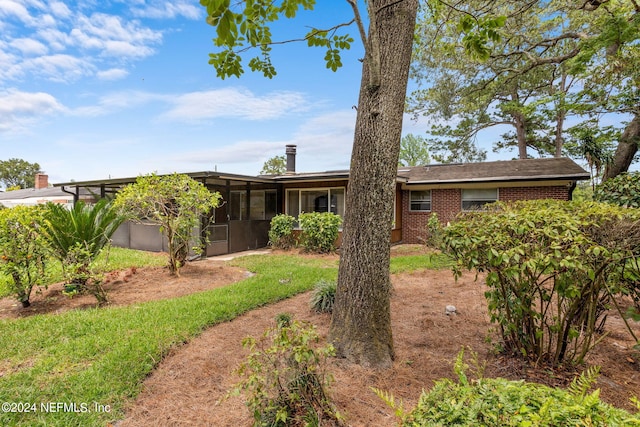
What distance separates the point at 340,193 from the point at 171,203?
646 cm

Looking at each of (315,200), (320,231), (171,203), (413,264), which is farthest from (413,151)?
(171,203)

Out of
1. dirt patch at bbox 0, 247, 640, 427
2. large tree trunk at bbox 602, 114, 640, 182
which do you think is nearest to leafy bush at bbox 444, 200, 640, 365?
dirt patch at bbox 0, 247, 640, 427

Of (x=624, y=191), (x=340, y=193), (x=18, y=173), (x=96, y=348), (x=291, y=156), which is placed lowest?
(x=96, y=348)

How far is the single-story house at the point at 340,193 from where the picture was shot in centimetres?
1111

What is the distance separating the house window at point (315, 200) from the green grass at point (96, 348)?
6.71 meters

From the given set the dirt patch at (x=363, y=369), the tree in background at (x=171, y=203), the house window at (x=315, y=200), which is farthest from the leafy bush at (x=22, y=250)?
the house window at (x=315, y=200)

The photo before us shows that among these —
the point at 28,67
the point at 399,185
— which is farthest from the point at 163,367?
the point at 399,185

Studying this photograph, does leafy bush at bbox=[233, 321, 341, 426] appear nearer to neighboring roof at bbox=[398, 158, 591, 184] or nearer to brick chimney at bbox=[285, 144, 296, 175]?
neighboring roof at bbox=[398, 158, 591, 184]

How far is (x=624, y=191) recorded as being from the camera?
5.95 m

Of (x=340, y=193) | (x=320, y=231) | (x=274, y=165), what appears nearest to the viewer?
(x=320, y=231)

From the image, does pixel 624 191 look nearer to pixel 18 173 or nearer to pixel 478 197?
pixel 478 197

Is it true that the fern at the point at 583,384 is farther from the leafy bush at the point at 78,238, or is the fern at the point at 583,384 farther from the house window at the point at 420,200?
the house window at the point at 420,200

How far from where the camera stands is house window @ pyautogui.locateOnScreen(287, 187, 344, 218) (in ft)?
40.2

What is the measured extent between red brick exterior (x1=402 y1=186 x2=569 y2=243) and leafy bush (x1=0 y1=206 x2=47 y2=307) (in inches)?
402
